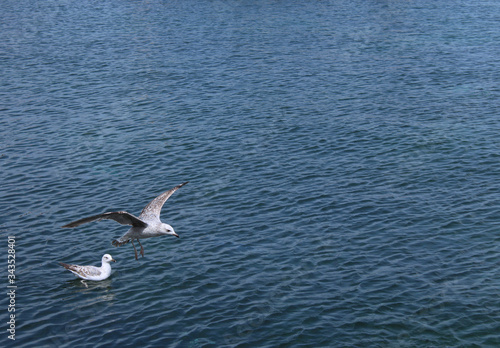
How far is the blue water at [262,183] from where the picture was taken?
2789cm

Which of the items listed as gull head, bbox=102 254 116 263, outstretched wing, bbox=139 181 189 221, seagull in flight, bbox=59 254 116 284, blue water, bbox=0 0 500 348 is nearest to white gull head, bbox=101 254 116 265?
gull head, bbox=102 254 116 263

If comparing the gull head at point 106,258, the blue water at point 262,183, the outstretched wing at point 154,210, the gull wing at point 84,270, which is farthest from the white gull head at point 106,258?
the outstretched wing at point 154,210

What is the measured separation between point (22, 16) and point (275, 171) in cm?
6926

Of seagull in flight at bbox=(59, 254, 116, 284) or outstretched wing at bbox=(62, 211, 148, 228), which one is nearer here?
outstretched wing at bbox=(62, 211, 148, 228)

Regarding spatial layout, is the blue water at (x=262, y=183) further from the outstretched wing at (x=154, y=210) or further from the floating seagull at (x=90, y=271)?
the outstretched wing at (x=154, y=210)

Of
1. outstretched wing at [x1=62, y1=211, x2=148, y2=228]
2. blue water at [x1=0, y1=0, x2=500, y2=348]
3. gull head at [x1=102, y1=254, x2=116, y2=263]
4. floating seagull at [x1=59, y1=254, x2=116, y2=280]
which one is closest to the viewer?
outstretched wing at [x1=62, y1=211, x2=148, y2=228]

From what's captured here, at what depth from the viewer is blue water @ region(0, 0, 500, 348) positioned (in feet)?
91.5

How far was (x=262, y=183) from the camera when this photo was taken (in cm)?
4131

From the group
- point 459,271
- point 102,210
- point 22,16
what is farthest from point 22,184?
point 22,16

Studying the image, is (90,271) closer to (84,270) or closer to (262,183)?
(84,270)

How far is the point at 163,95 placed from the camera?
60188mm

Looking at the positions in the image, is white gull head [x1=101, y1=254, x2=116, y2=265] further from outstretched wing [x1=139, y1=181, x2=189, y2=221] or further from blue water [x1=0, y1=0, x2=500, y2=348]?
outstretched wing [x1=139, y1=181, x2=189, y2=221]

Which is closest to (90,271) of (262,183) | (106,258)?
(106,258)

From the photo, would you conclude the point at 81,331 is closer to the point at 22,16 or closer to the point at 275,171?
the point at 275,171
